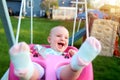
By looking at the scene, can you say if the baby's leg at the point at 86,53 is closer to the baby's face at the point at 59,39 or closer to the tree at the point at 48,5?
the baby's face at the point at 59,39

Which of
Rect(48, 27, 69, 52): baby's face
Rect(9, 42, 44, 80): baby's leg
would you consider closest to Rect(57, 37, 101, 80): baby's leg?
Rect(9, 42, 44, 80): baby's leg

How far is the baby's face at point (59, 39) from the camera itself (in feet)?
5.91

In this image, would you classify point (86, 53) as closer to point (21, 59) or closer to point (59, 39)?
point (21, 59)

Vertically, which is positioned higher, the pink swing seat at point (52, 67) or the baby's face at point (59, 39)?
the baby's face at point (59, 39)

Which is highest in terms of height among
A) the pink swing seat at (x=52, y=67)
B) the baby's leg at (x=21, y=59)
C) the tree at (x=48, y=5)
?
the tree at (x=48, y=5)

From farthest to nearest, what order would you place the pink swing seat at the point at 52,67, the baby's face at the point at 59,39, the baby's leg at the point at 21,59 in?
the baby's face at the point at 59,39 < the pink swing seat at the point at 52,67 < the baby's leg at the point at 21,59

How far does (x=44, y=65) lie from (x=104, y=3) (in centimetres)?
1000

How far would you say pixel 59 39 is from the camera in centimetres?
180

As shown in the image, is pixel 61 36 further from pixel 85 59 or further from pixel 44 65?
pixel 85 59

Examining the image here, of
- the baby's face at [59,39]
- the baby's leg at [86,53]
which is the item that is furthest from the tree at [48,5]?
the baby's leg at [86,53]

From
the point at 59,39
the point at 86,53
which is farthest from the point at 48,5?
the point at 86,53

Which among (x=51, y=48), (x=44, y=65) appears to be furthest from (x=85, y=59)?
(x=51, y=48)

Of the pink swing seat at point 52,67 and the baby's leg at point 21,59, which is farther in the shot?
the pink swing seat at point 52,67

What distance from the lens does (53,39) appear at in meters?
1.81
